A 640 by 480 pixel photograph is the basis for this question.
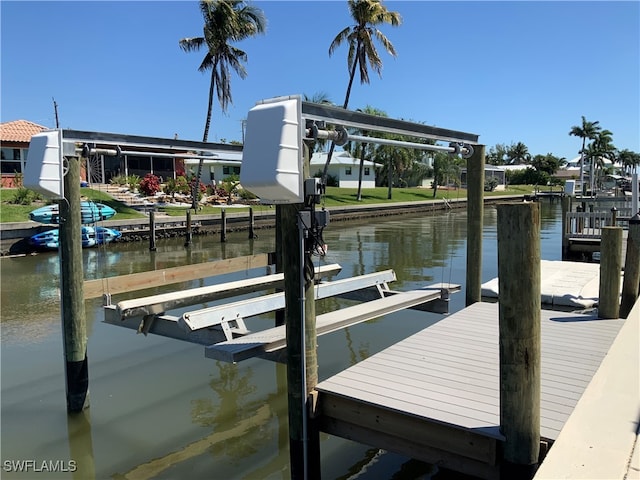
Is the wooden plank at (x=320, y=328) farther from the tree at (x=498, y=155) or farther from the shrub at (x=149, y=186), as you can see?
the tree at (x=498, y=155)

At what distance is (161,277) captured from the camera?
6.90 m

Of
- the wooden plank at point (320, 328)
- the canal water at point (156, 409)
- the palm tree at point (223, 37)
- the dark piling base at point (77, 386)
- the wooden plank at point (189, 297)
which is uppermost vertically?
the palm tree at point (223, 37)

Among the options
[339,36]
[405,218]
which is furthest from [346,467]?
[405,218]

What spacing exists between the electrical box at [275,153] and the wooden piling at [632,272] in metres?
5.00

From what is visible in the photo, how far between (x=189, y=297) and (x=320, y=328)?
1.82 metres

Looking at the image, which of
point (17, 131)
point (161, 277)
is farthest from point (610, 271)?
point (17, 131)

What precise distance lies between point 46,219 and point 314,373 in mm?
18144

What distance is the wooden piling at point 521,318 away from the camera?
3203mm

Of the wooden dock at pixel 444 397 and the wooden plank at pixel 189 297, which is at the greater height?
the wooden plank at pixel 189 297

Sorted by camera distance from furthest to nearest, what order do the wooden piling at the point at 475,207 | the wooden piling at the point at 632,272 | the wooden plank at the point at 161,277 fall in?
the wooden piling at the point at 475,207 < the wooden piling at the point at 632,272 < the wooden plank at the point at 161,277

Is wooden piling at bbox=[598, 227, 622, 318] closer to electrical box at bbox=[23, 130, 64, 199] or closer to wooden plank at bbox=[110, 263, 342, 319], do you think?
wooden plank at bbox=[110, 263, 342, 319]

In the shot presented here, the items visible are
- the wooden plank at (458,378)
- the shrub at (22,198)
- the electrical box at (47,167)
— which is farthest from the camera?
the shrub at (22,198)

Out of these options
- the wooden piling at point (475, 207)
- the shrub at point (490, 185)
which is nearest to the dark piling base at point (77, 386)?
the wooden piling at point (475, 207)

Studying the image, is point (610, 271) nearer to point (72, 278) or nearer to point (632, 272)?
point (632, 272)
